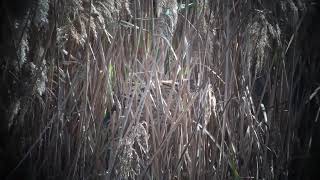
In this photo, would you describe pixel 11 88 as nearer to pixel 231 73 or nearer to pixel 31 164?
pixel 31 164

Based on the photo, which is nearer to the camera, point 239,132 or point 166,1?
point 166,1

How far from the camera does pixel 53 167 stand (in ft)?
4.94

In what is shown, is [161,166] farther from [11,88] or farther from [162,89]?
[11,88]

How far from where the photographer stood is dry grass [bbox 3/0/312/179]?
1492 mm

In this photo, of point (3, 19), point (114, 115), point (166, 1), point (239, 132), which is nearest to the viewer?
point (3, 19)

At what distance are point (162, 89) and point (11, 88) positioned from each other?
608 mm

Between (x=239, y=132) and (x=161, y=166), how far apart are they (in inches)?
14.3

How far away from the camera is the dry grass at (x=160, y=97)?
1.49m

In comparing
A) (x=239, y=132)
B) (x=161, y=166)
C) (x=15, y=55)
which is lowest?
(x=161, y=166)

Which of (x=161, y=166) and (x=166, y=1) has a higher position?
(x=166, y=1)

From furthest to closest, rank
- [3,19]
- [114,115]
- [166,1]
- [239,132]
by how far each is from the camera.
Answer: [239,132], [114,115], [166,1], [3,19]

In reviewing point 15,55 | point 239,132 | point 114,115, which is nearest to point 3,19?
point 15,55

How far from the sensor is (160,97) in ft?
5.12

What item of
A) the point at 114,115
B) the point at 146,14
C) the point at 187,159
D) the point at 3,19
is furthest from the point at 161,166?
the point at 3,19
